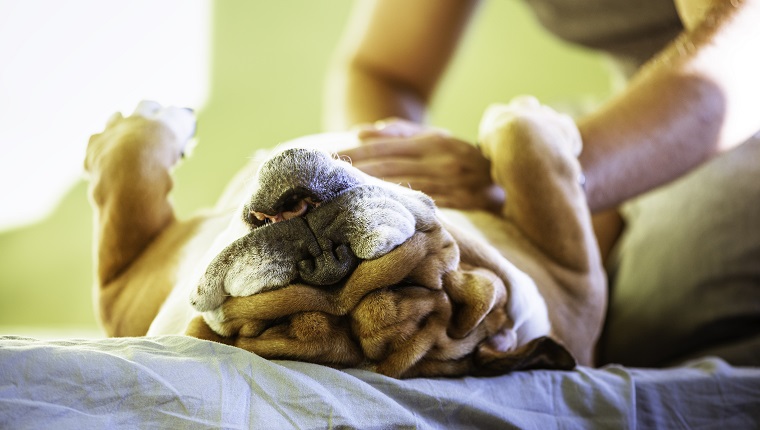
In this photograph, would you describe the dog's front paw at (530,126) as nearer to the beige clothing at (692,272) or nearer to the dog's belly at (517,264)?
the dog's belly at (517,264)

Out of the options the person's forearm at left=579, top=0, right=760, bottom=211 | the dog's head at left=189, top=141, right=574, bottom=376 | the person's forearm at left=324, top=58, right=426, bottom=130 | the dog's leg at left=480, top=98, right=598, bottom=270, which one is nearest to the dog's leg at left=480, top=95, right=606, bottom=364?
the dog's leg at left=480, top=98, right=598, bottom=270

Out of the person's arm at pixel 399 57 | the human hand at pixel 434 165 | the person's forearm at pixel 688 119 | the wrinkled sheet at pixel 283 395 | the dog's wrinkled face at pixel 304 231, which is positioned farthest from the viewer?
the person's arm at pixel 399 57

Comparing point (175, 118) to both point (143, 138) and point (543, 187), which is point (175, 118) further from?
point (543, 187)

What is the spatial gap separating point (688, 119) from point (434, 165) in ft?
1.80

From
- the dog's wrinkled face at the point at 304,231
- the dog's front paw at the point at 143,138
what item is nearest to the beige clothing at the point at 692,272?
the dog's wrinkled face at the point at 304,231

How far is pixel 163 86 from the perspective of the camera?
3.62 metres

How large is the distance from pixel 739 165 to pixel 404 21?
3.86 ft

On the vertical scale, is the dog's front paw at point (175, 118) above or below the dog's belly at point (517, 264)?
above

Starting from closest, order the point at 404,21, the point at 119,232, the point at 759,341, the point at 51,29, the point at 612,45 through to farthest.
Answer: the point at 119,232, the point at 759,341, the point at 612,45, the point at 404,21, the point at 51,29

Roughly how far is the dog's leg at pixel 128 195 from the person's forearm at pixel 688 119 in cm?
85

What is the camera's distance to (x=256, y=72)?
13.2 feet

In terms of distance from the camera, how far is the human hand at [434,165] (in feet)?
4.85

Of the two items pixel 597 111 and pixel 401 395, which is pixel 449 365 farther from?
pixel 597 111

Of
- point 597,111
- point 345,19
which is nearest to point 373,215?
point 597,111
